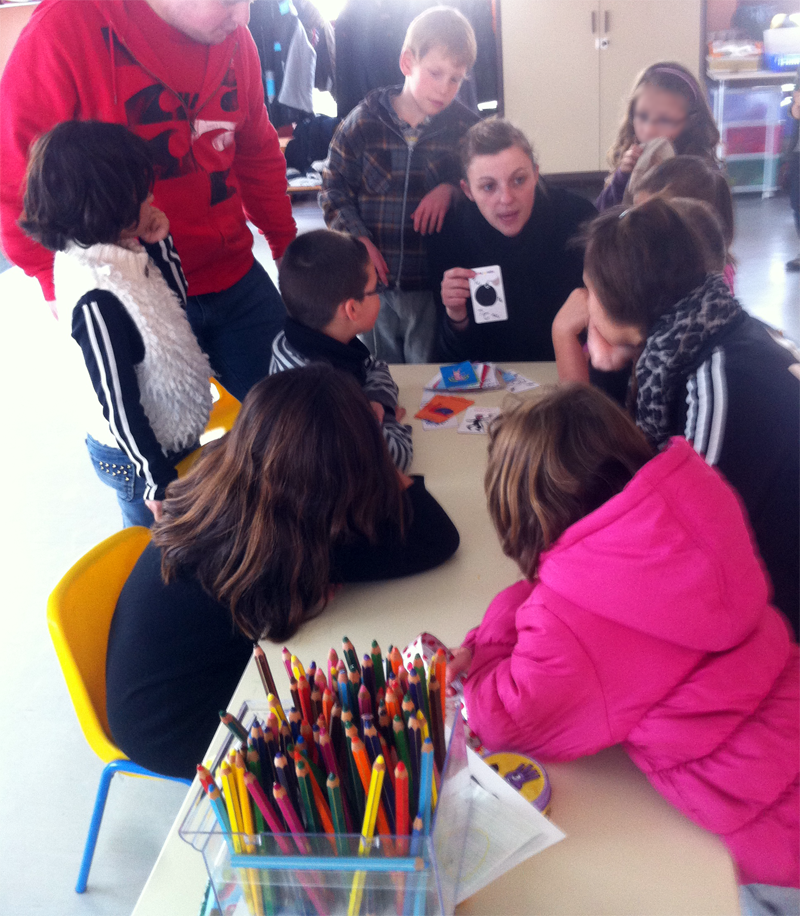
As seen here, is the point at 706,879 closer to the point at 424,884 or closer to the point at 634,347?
the point at 424,884

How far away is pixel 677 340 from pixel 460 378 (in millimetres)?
775

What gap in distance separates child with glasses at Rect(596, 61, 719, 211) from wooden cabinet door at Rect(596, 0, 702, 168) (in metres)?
3.01

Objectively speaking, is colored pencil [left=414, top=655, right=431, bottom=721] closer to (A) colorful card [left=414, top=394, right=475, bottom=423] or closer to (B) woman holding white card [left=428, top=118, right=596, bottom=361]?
(A) colorful card [left=414, top=394, right=475, bottom=423]

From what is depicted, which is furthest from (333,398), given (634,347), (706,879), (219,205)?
(219,205)

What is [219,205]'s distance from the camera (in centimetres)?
215

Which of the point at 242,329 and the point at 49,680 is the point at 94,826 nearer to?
the point at 49,680

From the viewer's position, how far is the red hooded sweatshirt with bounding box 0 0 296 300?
1.79 meters

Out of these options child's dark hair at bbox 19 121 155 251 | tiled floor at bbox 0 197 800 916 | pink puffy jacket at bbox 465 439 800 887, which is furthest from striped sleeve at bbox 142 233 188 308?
pink puffy jacket at bbox 465 439 800 887

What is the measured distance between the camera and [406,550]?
1.31m

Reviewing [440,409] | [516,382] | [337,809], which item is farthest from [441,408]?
[337,809]

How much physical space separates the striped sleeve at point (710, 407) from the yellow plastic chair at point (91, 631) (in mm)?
1004

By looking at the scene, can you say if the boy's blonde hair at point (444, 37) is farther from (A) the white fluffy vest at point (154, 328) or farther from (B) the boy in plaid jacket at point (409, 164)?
(A) the white fluffy vest at point (154, 328)

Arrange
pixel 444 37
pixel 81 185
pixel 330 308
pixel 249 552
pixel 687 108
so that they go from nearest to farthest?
pixel 249 552 → pixel 81 185 → pixel 330 308 → pixel 444 37 → pixel 687 108

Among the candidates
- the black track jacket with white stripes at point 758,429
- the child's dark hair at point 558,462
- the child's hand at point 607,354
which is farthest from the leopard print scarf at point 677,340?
the child's dark hair at point 558,462
